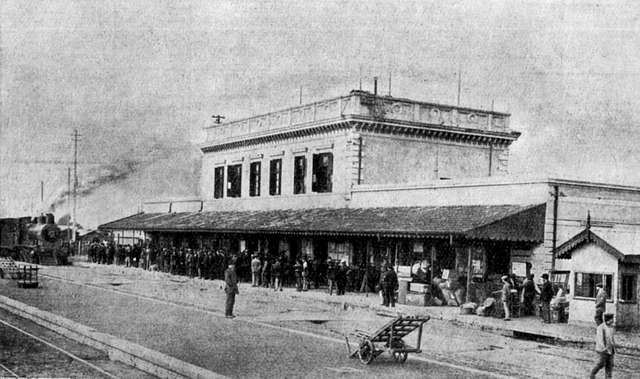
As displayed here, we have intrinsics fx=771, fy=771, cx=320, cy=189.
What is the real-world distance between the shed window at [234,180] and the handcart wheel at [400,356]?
Result: 91.5 feet

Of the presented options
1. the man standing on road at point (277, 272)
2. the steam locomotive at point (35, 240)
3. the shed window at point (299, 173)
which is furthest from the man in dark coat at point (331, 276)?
the steam locomotive at point (35, 240)

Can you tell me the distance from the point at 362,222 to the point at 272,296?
415 centimetres

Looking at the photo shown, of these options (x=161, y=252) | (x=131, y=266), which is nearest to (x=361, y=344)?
(x=161, y=252)

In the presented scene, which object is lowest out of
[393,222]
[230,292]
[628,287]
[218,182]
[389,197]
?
[230,292]

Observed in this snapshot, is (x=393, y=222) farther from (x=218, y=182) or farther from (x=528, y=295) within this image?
(x=218, y=182)

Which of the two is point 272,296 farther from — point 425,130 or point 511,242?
point 425,130

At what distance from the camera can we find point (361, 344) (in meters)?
12.9

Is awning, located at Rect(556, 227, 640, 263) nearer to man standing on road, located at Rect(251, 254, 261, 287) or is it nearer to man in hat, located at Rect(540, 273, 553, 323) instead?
man in hat, located at Rect(540, 273, 553, 323)

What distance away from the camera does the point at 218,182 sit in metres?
43.2

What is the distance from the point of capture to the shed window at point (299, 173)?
35.1 m

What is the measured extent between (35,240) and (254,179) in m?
15.6

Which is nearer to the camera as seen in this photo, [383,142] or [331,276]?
[331,276]

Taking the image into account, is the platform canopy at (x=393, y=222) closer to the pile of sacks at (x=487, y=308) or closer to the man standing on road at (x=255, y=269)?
the man standing on road at (x=255, y=269)

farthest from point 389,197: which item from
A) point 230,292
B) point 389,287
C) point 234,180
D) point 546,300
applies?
point 234,180
